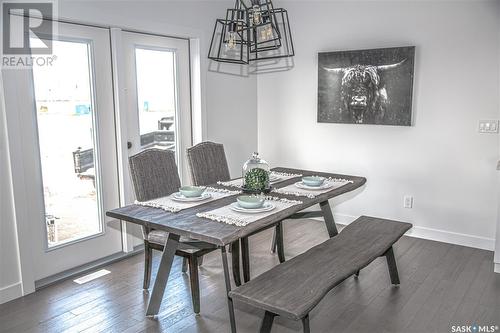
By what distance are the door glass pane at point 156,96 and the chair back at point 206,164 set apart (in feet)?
2.08

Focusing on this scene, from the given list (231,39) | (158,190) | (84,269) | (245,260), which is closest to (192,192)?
(158,190)

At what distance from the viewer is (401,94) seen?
13.0ft

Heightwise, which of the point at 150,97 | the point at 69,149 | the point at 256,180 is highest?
the point at 150,97

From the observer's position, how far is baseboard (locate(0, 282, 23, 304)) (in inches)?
112

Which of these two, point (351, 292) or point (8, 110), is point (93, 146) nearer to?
point (8, 110)

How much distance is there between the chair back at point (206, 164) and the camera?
3414 mm

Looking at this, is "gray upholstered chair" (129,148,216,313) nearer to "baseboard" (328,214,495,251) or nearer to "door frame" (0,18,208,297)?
"door frame" (0,18,208,297)

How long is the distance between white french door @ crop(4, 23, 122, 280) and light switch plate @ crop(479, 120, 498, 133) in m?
3.16

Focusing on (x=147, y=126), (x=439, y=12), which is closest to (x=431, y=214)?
(x=439, y=12)

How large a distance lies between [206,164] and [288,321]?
1.46 metres

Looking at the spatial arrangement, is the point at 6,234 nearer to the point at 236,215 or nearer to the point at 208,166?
the point at 208,166

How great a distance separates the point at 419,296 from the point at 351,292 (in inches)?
17.8

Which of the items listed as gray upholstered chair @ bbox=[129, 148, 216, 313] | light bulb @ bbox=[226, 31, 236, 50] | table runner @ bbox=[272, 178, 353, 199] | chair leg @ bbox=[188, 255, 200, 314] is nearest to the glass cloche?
table runner @ bbox=[272, 178, 353, 199]

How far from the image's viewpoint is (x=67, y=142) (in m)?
3.28
